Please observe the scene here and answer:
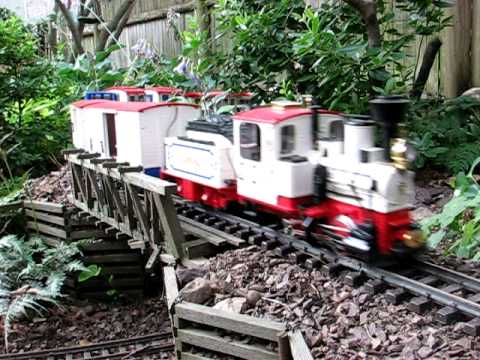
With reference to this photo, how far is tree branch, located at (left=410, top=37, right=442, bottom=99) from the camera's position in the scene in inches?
278

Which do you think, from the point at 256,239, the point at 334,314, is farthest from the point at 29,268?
the point at 334,314

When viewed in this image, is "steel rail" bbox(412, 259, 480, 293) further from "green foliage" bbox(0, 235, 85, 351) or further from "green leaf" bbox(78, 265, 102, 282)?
"green leaf" bbox(78, 265, 102, 282)

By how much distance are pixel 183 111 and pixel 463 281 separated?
3.98m

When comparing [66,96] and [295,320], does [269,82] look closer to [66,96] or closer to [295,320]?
[295,320]

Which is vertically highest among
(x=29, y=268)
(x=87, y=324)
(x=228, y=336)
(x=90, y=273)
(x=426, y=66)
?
(x=426, y=66)

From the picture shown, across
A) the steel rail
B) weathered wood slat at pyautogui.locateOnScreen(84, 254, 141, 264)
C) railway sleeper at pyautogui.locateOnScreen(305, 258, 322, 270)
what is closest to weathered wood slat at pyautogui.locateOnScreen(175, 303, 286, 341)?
railway sleeper at pyautogui.locateOnScreen(305, 258, 322, 270)

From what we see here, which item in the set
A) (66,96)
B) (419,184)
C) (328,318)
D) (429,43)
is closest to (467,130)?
(419,184)

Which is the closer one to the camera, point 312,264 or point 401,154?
point 401,154

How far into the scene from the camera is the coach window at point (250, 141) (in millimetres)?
5242

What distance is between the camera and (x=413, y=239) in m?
4.31

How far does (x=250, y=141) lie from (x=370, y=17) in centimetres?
238

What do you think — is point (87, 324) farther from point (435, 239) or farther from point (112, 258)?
point (435, 239)

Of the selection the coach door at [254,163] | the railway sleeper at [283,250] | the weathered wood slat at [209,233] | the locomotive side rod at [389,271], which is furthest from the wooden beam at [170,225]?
the railway sleeper at [283,250]

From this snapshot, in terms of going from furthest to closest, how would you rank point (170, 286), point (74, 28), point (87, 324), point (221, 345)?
point (74, 28), point (87, 324), point (170, 286), point (221, 345)
